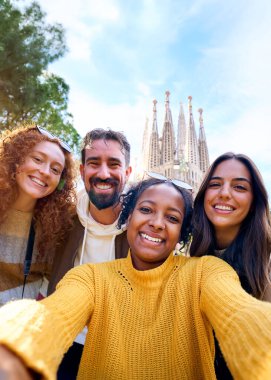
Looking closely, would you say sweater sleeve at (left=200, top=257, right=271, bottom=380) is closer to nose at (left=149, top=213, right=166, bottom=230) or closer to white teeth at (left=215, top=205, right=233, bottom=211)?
nose at (left=149, top=213, right=166, bottom=230)

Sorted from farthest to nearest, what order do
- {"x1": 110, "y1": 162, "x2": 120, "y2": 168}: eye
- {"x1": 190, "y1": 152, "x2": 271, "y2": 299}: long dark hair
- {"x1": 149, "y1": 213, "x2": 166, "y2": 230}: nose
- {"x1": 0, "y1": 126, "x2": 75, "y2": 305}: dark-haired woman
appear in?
{"x1": 110, "y1": 162, "x2": 120, "y2": 168}: eye → {"x1": 0, "y1": 126, "x2": 75, "y2": 305}: dark-haired woman → {"x1": 190, "y1": 152, "x2": 271, "y2": 299}: long dark hair → {"x1": 149, "y1": 213, "x2": 166, "y2": 230}: nose

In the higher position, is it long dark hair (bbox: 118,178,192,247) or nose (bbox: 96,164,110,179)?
nose (bbox: 96,164,110,179)

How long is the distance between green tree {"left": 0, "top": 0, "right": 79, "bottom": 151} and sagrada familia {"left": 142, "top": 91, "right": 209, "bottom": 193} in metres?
36.8

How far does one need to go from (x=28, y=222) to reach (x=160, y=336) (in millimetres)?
1647

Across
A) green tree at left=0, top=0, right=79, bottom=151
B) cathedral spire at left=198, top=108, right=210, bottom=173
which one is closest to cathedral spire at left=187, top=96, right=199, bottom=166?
cathedral spire at left=198, top=108, right=210, bottom=173

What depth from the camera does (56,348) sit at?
0.95 m

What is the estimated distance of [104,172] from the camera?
8.95ft

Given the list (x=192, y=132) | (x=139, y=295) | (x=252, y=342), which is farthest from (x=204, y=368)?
(x=192, y=132)

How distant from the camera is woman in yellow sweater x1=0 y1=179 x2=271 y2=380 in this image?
90cm

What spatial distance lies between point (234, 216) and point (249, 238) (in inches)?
7.1

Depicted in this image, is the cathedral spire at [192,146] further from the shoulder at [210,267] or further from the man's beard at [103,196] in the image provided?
the shoulder at [210,267]

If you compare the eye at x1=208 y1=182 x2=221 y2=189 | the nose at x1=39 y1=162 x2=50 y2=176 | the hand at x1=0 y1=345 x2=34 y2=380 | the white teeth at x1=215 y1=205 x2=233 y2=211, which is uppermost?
the nose at x1=39 y1=162 x2=50 y2=176

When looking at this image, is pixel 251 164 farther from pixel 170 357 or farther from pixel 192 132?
pixel 192 132

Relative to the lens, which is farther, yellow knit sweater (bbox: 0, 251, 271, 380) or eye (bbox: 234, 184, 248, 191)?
eye (bbox: 234, 184, 248, 191)
